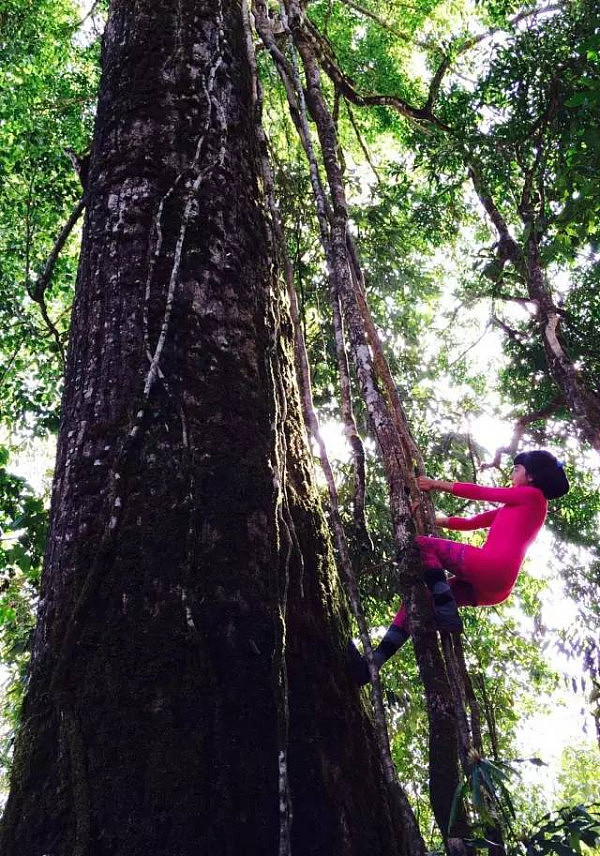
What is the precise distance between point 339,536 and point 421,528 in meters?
0.60

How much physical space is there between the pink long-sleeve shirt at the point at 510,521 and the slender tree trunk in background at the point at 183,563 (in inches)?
54.4

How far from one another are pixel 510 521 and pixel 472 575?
1.20ft

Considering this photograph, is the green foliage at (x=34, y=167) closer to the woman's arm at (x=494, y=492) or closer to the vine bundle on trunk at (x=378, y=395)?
the vine bundle on trunk at (x=378, y=395)

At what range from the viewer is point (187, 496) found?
1.39 m

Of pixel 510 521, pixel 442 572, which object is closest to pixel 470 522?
pixel 510 521

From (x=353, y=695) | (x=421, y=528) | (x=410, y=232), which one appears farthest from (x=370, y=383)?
(x=410, y=232)

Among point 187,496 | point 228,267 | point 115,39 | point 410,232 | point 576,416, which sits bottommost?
point 187,496

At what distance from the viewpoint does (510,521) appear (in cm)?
309

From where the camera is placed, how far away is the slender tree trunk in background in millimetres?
1099

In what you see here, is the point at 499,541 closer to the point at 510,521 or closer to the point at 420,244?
the point at 510,521

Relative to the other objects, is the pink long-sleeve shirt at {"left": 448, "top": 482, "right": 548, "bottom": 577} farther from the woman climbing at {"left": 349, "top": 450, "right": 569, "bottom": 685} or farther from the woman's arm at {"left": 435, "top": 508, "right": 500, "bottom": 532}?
the woman's arm at {"left": 435, "top": 508, "right": 500, "bottom": 532}

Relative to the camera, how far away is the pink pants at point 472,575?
113 inches

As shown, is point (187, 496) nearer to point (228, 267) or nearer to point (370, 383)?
point (228, 267)

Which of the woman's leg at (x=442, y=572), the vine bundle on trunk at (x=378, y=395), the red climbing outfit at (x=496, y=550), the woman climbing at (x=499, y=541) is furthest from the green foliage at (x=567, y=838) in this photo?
the red climbing outfit at (x=496, y=550)
